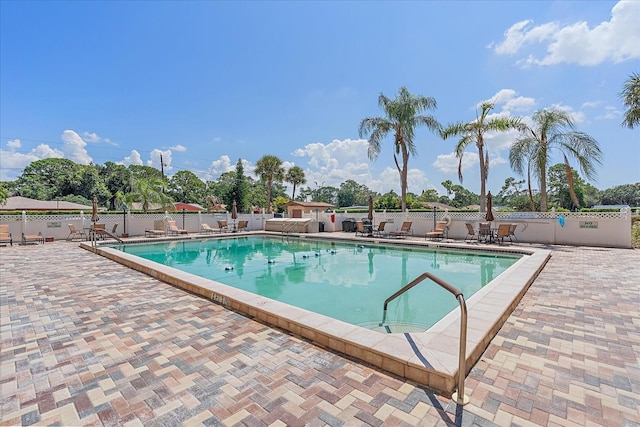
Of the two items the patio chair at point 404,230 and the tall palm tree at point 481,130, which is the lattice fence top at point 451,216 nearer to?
the patio chair at point 404,230

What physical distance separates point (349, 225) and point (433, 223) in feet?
16.2

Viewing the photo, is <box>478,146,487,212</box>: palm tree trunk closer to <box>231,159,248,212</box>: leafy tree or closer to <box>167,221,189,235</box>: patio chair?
<box>167,221,189,235</box>: patio chair

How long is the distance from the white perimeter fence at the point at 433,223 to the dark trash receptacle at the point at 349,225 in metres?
0.47

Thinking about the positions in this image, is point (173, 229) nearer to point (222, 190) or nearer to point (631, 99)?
point (631, 99)

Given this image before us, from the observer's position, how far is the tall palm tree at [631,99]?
11555mm

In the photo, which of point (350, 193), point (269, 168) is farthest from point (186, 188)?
point (350, 193)

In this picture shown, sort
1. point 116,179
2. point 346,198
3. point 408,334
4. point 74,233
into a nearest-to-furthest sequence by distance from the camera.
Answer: point 408,334 < point 74,233 < point 116,179 < point 346,198

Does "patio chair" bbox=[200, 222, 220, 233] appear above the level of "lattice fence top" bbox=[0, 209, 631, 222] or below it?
below

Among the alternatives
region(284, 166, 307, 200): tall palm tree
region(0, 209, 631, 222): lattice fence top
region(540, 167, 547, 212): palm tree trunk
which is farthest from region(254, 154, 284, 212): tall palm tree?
region(540, 167, 547, 212): palm tree trunk

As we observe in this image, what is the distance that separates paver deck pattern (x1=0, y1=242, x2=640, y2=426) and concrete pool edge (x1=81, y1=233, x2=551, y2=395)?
102mm

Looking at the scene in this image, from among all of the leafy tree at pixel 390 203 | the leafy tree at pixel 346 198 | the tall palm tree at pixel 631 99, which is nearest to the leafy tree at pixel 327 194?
the leafy tree at pixel 346 198

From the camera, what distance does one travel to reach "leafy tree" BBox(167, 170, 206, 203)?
51.8 meters

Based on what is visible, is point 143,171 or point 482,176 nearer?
point 482,176

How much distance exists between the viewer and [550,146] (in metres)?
13.2
